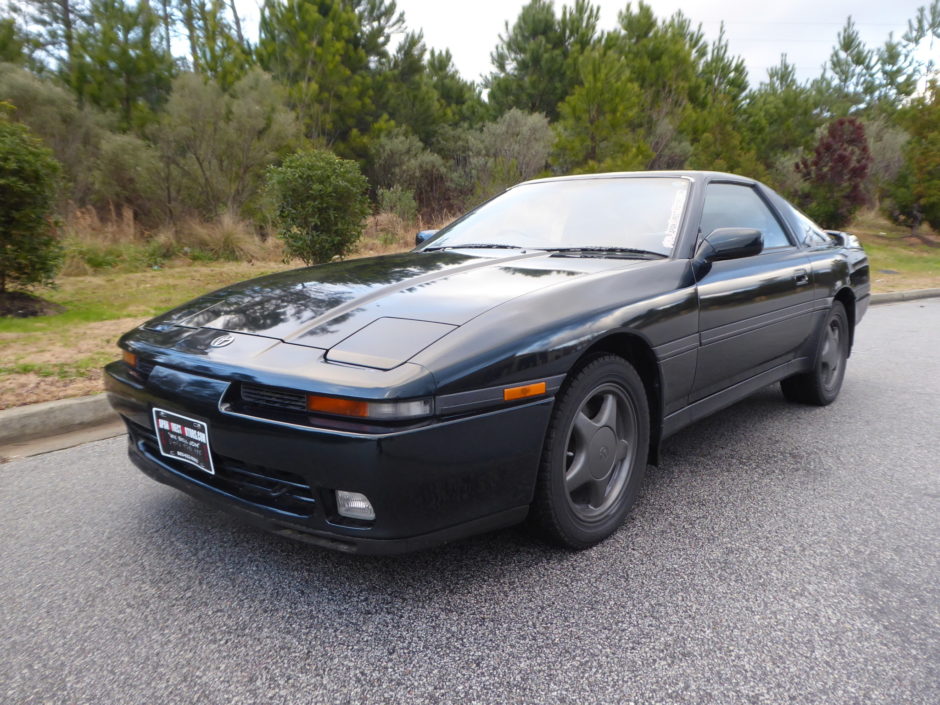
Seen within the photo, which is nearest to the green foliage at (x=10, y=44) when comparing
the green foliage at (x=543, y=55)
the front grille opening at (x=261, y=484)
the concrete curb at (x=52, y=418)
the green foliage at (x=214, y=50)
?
the green foliage at (x=214, y=50)

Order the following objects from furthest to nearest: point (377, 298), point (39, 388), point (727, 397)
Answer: point (39, 388) → point (727, 397) → point (377, 298)

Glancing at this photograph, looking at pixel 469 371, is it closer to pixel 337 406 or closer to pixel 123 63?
pixel 337 406

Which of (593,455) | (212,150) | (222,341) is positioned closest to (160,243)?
(212,150)

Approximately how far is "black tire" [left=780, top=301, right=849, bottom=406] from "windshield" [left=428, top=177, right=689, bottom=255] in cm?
160

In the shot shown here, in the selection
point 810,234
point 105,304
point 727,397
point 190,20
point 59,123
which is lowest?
point 105,304

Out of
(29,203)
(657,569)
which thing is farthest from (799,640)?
(29,203)

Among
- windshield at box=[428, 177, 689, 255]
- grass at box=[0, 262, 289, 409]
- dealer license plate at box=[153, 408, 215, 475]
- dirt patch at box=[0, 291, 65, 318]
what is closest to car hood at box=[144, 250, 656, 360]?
windshield at box=[428, 177, 689, 255]

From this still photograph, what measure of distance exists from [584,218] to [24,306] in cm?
534

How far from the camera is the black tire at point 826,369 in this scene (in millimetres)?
4084

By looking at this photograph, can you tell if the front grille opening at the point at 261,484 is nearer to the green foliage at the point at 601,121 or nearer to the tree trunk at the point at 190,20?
the green foliage at the point at 601,121

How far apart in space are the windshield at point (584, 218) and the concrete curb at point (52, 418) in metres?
2.23

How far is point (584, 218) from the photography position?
10.4 ft

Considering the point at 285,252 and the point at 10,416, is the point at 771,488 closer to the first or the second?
the point at 10,416

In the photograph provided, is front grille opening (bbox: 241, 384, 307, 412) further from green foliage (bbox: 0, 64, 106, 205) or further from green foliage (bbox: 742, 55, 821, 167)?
green foliage (bbox: 742, 55, 821, 167)
